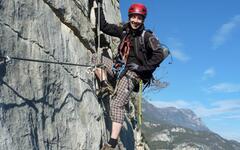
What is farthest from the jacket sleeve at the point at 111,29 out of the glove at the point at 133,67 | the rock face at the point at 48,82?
the glove at the point at 133,67

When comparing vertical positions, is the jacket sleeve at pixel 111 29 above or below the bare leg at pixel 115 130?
above

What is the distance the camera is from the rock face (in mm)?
5914

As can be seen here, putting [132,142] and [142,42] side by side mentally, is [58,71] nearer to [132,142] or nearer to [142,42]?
[142,42]

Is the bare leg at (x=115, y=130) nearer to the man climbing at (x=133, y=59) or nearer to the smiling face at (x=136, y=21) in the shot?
the man climbing at (x=133, y=59)

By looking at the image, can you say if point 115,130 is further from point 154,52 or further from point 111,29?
point 111,29

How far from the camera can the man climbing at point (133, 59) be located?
8352mm

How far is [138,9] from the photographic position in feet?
28.0

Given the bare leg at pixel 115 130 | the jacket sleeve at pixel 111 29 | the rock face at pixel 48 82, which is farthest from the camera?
the jacket sleeve at pixel 111 29

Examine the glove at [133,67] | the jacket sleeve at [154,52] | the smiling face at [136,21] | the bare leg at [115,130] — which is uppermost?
the smiling face at [136,21]

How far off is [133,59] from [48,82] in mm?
2342

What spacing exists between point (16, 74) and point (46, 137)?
4.08ft

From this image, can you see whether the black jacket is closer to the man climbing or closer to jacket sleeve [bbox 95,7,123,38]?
the man climbing

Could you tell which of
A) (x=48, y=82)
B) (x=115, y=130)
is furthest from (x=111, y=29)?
(x=48, y=82)

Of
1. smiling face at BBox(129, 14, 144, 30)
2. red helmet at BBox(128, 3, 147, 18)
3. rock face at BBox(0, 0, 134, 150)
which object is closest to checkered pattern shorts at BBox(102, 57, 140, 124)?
rock face at BBox(0, 0, 134, 150)
